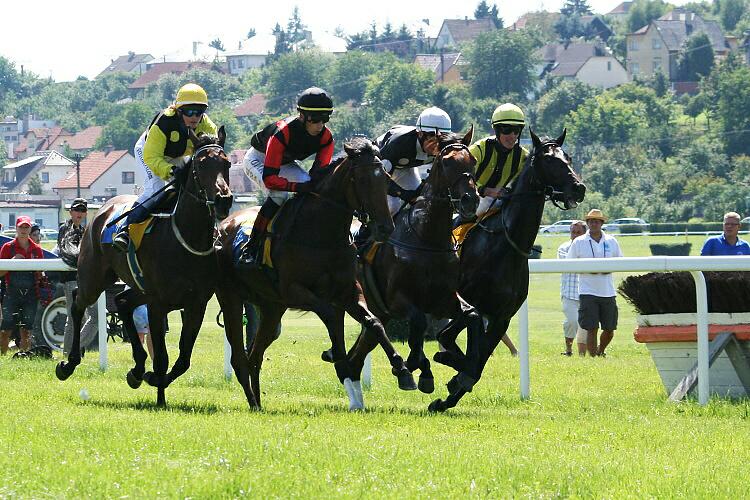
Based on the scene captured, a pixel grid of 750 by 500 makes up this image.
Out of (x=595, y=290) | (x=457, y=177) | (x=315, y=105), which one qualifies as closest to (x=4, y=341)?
(x=595, y=290)

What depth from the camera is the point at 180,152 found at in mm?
11094

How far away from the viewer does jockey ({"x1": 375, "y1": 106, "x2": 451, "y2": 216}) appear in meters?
10.8

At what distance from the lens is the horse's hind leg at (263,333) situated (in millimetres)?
11312

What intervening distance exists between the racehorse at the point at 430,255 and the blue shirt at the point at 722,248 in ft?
16.1

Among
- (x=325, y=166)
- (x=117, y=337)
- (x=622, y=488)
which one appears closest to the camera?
(x=622, y=488)

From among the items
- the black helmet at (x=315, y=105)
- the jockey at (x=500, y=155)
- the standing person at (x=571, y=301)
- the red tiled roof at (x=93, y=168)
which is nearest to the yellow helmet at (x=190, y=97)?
the black helmet at (x=315, y=105)

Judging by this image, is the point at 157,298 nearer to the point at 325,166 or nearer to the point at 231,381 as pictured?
the point at 325,166

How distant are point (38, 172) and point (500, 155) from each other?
6906 inches

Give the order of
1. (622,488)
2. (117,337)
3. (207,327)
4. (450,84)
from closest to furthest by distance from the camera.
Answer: (622,488) < (117,337) < (207,327) < (450,84)

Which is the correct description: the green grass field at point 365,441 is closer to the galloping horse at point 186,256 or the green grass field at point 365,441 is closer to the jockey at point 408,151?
the galloping horse at point 186,256

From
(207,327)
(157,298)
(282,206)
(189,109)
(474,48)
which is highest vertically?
(474,48)

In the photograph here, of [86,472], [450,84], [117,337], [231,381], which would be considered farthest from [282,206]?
[450,84]

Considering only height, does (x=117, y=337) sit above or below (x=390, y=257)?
below

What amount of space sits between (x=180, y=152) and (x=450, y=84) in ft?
601
